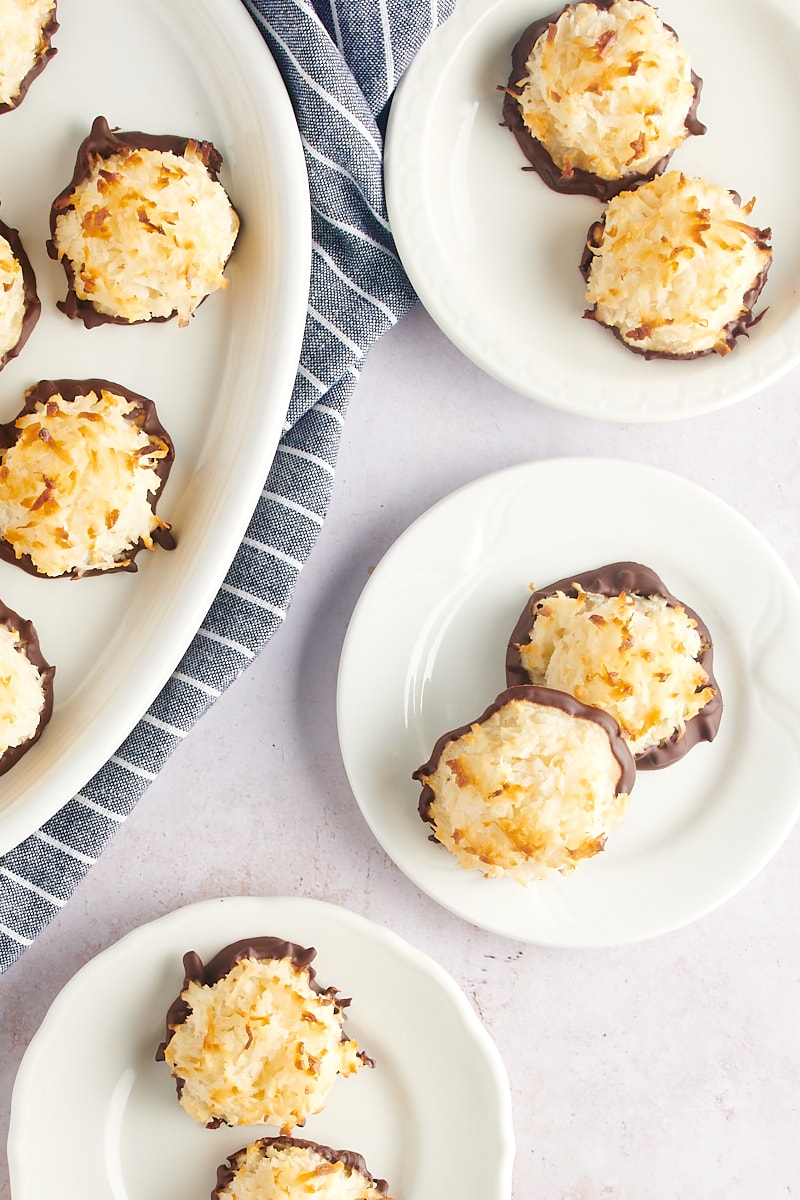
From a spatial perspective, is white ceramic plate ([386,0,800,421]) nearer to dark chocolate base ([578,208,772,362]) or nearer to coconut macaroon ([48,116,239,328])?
dark chocolate base ([578,208,772,362])

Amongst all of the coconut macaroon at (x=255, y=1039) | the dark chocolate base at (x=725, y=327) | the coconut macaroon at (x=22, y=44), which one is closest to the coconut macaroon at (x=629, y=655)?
the dark chocolate base at (x=725, y=327)

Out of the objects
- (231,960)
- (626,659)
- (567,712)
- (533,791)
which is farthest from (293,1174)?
(626,659)

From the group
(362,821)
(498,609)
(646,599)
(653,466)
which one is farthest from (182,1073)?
(653,466)

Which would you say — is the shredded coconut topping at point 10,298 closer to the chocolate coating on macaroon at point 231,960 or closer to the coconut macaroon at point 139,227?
the coconut macaroon at point 139,227

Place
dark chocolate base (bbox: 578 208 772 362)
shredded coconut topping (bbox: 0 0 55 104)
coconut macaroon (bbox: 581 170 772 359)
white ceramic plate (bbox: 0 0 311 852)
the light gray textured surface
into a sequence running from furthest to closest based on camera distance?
the light gray textured surface → dark chocolate base (bbox: 578 208 772 362) → coconut macaroon (bbox: 581 170 772 359) → white ceramic plate (bbox: 0 0 311 852) → shredded coconut topping (bbox: 0 0 55 104)

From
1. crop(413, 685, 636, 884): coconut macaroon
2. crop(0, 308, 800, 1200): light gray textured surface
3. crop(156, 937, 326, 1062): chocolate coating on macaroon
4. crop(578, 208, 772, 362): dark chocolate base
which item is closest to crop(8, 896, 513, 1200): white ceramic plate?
crop(156, 937, 326, 1062): chocolate coating on macaroon
